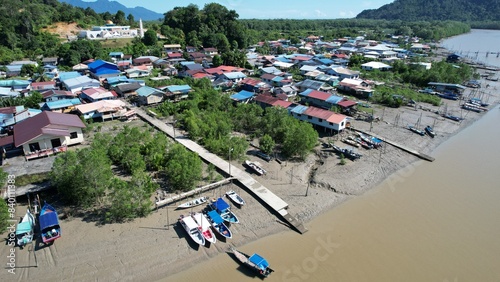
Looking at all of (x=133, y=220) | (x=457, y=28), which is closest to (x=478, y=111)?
(x=133, y=220)

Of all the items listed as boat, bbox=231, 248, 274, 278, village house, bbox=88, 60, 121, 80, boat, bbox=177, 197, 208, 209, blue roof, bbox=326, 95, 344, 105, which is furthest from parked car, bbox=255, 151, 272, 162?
village house, bbox=88, 60, 121, 80

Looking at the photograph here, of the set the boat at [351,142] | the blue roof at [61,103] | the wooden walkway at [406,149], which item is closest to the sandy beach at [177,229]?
the wooden walkway at [406,149]

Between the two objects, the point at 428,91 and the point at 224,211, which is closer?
the point at 224,211

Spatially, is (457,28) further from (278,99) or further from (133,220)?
(133,220)

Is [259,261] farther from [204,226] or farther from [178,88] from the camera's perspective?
[178,88]

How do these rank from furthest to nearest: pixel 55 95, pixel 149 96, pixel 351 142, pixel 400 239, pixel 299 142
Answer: pixel 149 96 < pixel 55 95 < pixel 351 142 < pixel 299 142 < pixel 400 239

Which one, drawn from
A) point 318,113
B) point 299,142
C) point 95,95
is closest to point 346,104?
point 318,113

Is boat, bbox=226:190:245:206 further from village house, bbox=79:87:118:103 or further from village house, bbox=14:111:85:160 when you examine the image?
village house, bbox=79:87:118:103
